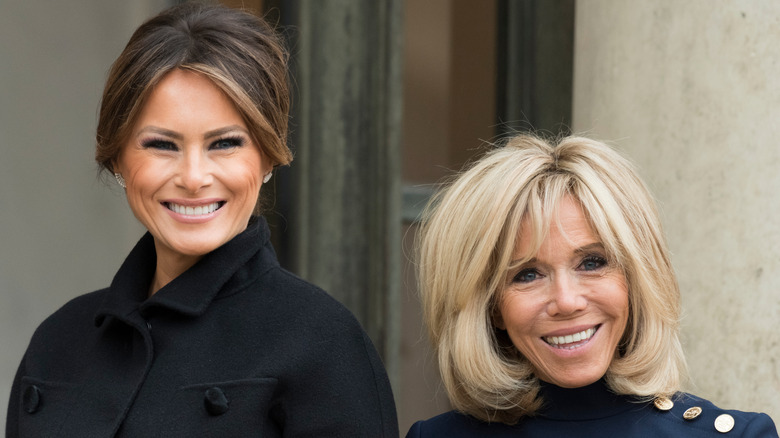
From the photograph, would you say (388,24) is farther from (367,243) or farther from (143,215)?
(143,215)

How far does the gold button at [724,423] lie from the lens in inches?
93.4

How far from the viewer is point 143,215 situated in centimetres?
233

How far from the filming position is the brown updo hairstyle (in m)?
2.24

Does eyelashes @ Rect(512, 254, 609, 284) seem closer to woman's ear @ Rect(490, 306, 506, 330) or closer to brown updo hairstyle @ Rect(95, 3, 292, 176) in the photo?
woman's ear @ Rect(490, 306, 506, 330)

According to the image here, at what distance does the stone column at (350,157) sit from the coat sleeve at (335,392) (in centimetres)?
207

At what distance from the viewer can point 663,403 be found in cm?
246

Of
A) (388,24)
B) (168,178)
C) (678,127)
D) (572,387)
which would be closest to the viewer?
(168,178)

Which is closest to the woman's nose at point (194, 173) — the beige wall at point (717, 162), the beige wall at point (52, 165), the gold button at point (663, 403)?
the gold button at point (663, 403)

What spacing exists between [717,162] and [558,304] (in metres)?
0.90

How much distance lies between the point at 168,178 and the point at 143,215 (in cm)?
11

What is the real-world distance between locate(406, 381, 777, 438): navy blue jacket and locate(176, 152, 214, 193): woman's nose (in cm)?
80

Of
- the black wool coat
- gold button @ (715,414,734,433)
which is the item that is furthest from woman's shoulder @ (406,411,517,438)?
gold button @ (715,414,734,433)

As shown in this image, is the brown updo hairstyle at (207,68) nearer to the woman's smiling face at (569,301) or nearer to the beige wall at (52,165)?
the woman's smiling face at (569,301)

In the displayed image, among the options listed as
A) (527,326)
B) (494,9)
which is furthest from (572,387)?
(494,9)
